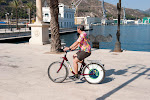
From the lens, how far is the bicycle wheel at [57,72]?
602 cm

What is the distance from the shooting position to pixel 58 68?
6.00 m

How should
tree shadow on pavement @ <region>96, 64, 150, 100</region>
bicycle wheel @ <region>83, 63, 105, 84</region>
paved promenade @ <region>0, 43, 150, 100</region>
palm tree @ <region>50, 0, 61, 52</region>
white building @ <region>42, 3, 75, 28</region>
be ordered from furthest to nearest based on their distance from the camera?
white building @ <region>42, 3, 75, 28</region> < palm tree @ <region>50, 0, 61, 52</region> < bicycle wheel @ <region>83, 63, 105, 84</region> < tree shadow on pavement @ <region>96, 64, 150, 100</region> < paved promenade @ <region>0, 43, 150, 100</region>

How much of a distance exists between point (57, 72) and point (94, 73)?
1099 mm

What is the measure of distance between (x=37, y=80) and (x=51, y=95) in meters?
1.62

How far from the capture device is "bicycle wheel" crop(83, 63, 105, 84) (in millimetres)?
5973

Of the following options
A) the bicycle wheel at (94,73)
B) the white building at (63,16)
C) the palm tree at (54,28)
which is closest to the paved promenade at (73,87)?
the bicycle wheel at (94,73)

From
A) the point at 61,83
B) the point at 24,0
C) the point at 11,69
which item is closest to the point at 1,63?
the point at 11,69

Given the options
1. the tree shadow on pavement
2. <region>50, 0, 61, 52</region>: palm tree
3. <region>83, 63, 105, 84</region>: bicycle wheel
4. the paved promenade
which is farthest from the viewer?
<region>50, 0, 61, 52</region>: palm tree

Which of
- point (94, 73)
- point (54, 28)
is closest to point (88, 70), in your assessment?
point (94, 73)

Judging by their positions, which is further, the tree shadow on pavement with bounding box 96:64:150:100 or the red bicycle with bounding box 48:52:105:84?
the red bicycle with bounding box 48:52:105:84

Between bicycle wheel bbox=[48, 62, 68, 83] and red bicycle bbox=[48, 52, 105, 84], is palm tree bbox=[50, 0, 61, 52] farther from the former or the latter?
red bicycle bbox=[48, 52, 105, 84]

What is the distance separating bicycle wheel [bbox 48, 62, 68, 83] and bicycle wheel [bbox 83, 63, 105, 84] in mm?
605

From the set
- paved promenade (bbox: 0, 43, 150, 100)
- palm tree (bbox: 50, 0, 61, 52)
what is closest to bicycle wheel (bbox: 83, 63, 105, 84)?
paved promenade (bbox: 0, 43, 150, 100)

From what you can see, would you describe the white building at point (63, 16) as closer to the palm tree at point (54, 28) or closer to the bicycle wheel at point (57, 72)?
the palm tree at point (54, 28)
